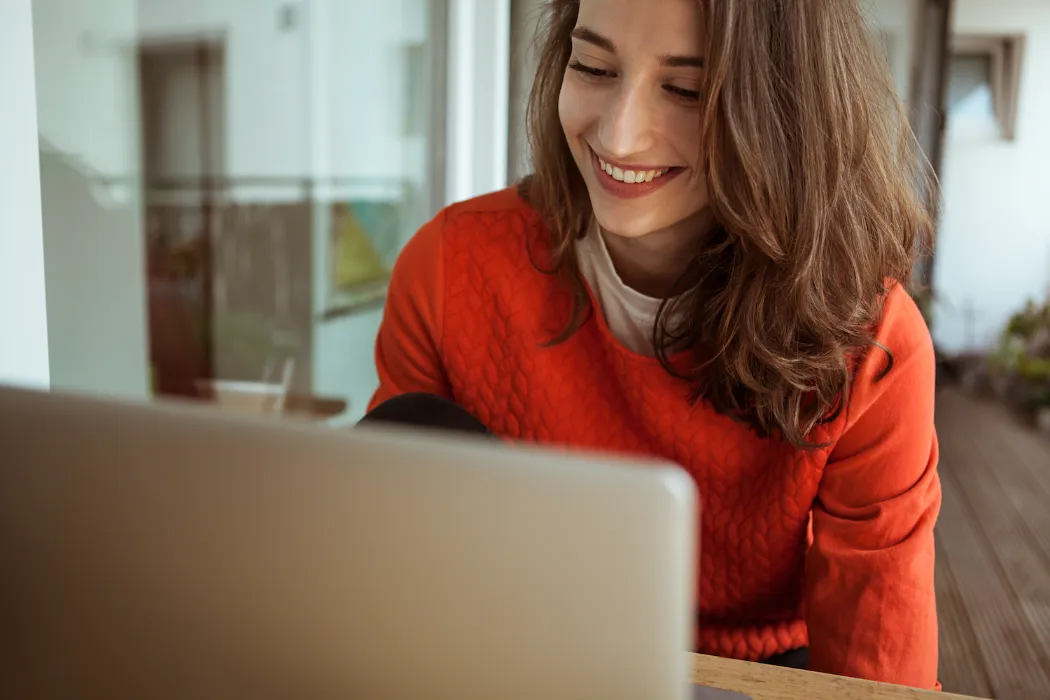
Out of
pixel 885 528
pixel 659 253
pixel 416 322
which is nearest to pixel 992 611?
pixel 885 528

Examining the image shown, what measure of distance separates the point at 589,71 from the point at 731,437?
1.47 ft

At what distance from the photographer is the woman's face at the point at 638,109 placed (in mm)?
899

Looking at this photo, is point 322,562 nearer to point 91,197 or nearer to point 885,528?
point 885,528

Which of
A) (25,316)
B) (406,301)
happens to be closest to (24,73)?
(25,316)

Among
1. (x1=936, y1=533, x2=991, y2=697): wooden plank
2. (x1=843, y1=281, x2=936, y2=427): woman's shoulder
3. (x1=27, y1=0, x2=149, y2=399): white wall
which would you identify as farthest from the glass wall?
(x1=936, y1=533, x2=991, y2=697): wooden plank

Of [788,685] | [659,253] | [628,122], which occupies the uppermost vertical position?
[628,122]

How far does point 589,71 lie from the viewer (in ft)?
3.28

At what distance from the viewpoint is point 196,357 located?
1.68m

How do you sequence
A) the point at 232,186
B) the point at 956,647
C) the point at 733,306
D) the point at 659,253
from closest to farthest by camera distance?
the point at 733,306, the point at 659,253, the point at 232,186, the point at 956,647

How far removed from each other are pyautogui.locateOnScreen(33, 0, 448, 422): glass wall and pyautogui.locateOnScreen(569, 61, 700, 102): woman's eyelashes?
0.64 meters

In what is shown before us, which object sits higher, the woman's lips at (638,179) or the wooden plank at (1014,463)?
the woman's lips at (638,179)

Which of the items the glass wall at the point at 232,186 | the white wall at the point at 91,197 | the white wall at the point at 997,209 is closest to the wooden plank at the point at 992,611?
the glass wall at the point at 232,186

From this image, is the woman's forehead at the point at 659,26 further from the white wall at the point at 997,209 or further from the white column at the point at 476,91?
the white wall at the point at 997,209

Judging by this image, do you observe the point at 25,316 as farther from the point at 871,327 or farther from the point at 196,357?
the point at 871,327
